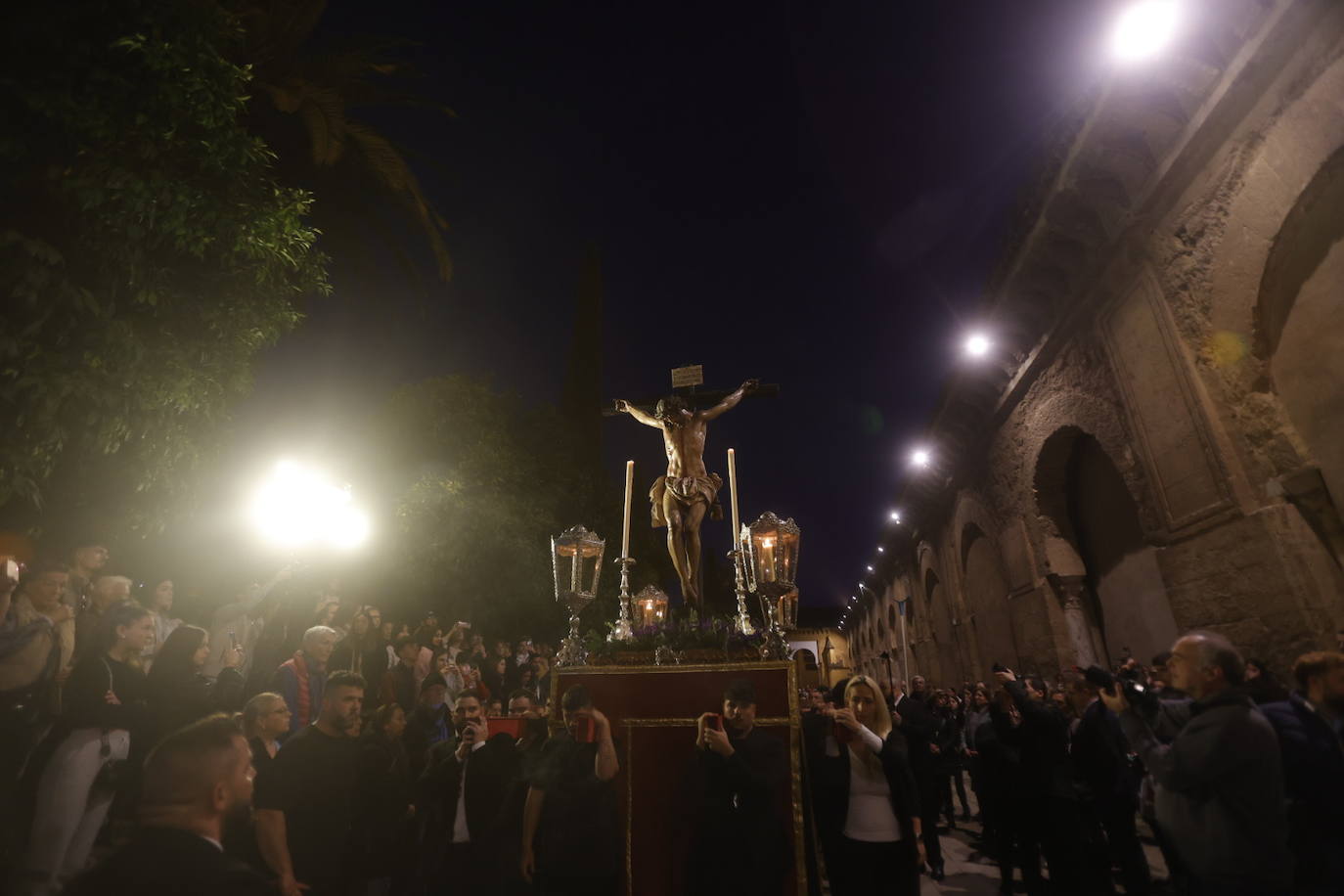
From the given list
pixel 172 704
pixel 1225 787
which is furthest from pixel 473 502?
pixel 1225 787

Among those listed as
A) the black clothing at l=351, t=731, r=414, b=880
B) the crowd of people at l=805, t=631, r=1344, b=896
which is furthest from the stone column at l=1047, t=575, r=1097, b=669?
the black clothing at l=351, t=731, r=414, b=880

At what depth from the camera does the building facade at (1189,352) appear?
568 centimetres

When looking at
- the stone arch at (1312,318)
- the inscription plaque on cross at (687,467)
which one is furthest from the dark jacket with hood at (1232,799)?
the stone arch at (1312,318)

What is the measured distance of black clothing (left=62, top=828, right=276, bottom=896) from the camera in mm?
1830

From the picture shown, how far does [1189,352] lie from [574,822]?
27.2 feet

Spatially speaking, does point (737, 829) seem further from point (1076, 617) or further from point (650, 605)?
point (1076, 617)

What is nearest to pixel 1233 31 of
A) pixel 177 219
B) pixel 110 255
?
pixel 177 219

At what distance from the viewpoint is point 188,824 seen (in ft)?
7.00

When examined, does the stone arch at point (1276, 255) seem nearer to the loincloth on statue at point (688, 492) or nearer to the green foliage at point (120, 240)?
the loincloth on statue at point (688, 492)

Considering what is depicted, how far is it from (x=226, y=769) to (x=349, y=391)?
16.9 metres

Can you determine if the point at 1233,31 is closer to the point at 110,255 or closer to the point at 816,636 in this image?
the point at 110,255

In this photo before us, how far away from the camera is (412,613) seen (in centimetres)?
1636

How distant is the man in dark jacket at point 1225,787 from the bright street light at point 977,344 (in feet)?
32.4

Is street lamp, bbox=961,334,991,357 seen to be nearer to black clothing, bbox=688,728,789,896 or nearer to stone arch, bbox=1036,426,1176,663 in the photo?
stone arch, bbox=1036,426,1176,663
